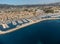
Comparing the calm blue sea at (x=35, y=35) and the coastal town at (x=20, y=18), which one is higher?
the calm blue sea at (x=35, y=35)

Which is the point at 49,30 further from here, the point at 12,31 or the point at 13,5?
the point at 13,5

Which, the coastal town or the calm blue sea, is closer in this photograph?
the calm blue sea

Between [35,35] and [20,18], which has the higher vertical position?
[35,35]

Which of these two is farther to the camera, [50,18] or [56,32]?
[50,18]

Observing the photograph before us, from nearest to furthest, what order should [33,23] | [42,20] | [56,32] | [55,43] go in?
[55,43]
[56,32]
[33,23]
[42,20]

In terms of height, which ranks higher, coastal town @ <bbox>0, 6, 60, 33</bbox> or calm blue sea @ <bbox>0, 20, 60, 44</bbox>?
calm blue sea @ <bbox>0, 20, 60, 44</bbox>

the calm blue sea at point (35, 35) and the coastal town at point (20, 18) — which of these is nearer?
the calm blue sea at point (35, 35)

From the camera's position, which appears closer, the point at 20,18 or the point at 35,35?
the point at 35,35

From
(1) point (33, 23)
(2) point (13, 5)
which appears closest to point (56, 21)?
(1) point (33, 23)
